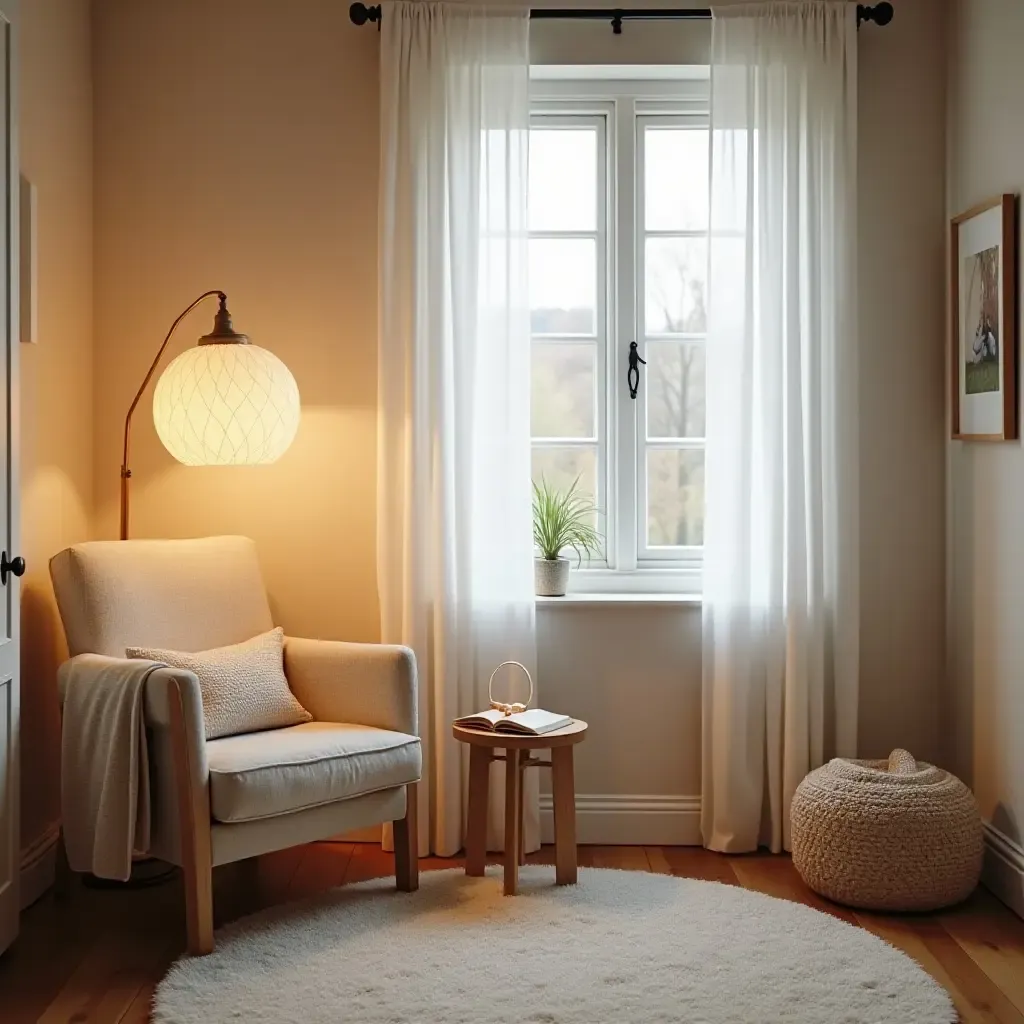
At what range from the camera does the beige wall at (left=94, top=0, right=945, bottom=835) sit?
3801mm

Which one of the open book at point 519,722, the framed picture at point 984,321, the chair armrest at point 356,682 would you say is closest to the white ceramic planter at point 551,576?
the open book at point 519,722

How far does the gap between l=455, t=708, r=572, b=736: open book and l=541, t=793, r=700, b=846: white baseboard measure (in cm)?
58

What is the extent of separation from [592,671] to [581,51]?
6.09 ft

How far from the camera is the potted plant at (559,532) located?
3.85 m

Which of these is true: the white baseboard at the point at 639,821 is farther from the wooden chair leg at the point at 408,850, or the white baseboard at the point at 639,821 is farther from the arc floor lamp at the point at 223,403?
the arc floor lamp at the point at 223,403

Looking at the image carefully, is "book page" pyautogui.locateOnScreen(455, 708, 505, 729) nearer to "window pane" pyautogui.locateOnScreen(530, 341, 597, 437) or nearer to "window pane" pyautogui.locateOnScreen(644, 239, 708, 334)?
"window pane" pyautogui.locateOnScreen(530, 341, 597, 437)

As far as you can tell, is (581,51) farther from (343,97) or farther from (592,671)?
(592,671)

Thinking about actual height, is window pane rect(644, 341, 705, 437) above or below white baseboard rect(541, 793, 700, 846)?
above

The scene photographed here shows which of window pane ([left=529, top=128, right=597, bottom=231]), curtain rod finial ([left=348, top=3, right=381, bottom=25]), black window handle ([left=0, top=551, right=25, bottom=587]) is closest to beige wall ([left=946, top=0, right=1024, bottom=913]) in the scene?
window pane ([left=529, top=128, right=597, bottom=231])

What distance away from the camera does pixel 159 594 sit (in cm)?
339

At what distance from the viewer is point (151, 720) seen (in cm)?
296

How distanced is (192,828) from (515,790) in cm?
83

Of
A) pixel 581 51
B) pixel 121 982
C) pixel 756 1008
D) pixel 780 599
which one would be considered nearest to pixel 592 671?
pixel 780 599

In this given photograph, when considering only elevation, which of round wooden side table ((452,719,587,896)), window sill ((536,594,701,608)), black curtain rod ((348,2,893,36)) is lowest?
round wooden side table ((452,719,587,896))
